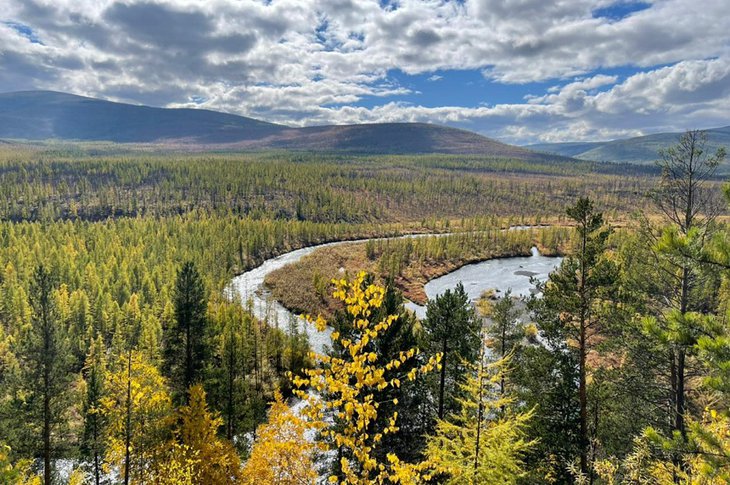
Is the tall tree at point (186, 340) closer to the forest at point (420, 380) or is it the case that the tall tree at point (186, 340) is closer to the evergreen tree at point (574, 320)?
the forest at point (420, 380)

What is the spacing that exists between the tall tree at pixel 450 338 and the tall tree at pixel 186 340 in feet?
59.7

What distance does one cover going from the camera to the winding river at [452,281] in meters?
76.4

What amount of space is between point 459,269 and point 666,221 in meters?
98.3

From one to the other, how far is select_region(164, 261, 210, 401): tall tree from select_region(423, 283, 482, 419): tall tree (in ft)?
59.7

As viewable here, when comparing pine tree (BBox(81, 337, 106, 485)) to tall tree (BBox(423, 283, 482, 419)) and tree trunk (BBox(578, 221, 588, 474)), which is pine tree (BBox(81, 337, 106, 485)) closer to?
tall tree (BBox(423, 283, 482, 419))

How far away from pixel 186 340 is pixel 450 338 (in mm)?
21201

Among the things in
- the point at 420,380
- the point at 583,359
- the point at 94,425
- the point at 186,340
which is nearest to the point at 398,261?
the point at 420,380

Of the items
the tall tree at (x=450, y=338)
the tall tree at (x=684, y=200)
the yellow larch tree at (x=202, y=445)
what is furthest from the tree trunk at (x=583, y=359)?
the yellow larch tree at (x=202, y=445)

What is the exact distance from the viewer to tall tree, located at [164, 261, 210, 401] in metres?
32.5

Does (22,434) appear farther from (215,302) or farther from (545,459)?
(215,302)

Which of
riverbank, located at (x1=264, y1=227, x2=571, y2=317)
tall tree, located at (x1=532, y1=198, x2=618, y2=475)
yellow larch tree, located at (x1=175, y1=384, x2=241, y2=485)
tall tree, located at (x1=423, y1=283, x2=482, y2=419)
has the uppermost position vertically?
tall tree, located at (x1=532, y1=198, x2=618, y2=475)

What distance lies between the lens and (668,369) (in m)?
20.3

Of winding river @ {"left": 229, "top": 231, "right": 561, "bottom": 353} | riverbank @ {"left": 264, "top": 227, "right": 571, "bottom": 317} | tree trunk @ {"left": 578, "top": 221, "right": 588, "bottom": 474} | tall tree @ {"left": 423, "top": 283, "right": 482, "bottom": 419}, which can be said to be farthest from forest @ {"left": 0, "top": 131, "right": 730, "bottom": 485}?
riverbank @ {"left": 264, "top": 227, "right": 571, "bottom": 317}

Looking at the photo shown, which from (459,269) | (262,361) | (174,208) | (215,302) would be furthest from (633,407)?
(174,208)
